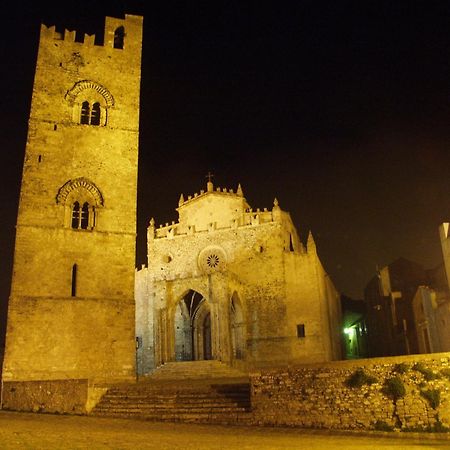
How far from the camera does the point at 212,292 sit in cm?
2755

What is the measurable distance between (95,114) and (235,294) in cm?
1336

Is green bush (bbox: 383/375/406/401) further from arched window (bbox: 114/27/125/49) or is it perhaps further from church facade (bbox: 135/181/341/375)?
arched window (bbox: 114/27/125/49)

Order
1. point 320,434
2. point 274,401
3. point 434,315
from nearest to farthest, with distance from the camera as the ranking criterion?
1. point 320,434
2. point 274,401
3. point 434,315

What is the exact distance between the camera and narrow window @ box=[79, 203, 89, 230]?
21359 mm

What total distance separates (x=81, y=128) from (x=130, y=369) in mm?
10589

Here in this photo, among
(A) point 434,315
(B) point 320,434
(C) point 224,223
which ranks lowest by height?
(B) point 320,434

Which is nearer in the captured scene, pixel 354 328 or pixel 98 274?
pixel 98 274

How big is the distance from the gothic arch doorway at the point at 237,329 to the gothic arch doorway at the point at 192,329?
1.52m

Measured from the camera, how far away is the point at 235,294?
30141 mm

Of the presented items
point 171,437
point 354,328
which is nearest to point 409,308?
point 354,328

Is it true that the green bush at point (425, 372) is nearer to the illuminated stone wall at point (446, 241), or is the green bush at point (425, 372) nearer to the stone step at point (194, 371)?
the illuminated stone wall at point (446, 241)

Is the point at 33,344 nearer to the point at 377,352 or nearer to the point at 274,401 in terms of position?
the point at 274,401

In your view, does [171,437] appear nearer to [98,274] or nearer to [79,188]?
[98,274]

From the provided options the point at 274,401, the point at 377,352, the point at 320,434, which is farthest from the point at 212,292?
the point at 377,352
